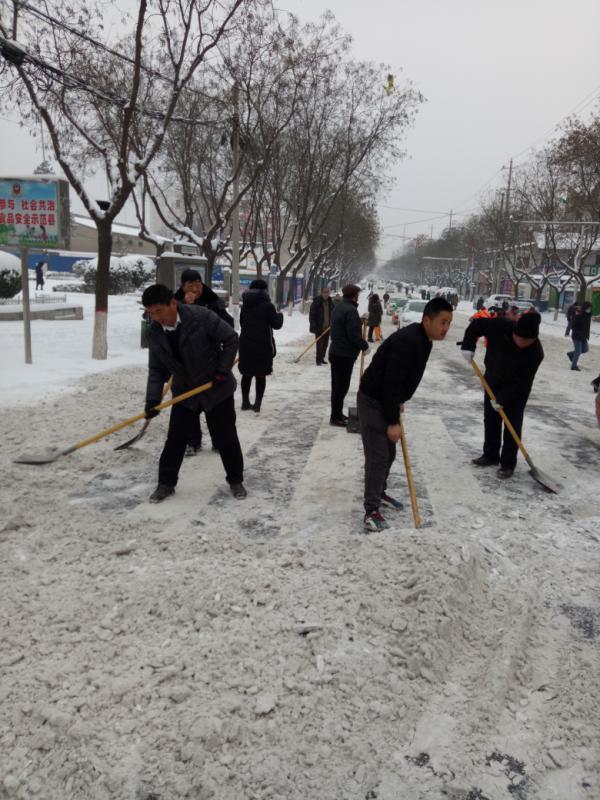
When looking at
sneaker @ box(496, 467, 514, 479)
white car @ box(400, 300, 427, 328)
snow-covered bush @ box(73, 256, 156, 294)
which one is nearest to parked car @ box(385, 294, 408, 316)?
white car @ box(400, 300, 427, 328)

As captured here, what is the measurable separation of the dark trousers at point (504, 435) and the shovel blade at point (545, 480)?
0.66ft

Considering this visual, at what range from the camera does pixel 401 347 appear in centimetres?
404

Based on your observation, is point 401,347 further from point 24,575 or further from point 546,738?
point 24,575

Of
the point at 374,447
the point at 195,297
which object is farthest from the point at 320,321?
the point at 374,447

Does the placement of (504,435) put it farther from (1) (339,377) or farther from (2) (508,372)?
(1) (339,377)

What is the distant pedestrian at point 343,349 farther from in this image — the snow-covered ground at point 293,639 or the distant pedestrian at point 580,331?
the distant pedestrian at point 580,331

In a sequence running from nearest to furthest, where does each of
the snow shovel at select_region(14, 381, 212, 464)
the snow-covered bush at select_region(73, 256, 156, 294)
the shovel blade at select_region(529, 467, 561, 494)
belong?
the snow shovel at select_region(14, 381, 212, 464) → the shovel blade at select_region(529, 467, 561, 494) → the snow-covered bush at select_region(73, 256, 156, 294)

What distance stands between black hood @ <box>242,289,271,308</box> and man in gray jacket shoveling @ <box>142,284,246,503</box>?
8.95 feet

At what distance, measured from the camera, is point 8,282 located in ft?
59.9

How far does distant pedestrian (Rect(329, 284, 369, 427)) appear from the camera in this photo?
7270mm

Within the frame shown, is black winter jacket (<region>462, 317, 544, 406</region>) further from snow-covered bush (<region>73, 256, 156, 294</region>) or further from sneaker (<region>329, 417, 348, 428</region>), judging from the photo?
snow-covered bush (<region>73, 256, 156, 294</region>)

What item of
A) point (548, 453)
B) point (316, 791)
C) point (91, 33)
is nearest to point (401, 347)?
point (316, 791)

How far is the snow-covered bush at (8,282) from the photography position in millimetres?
18094

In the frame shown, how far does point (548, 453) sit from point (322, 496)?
2.98 metres
